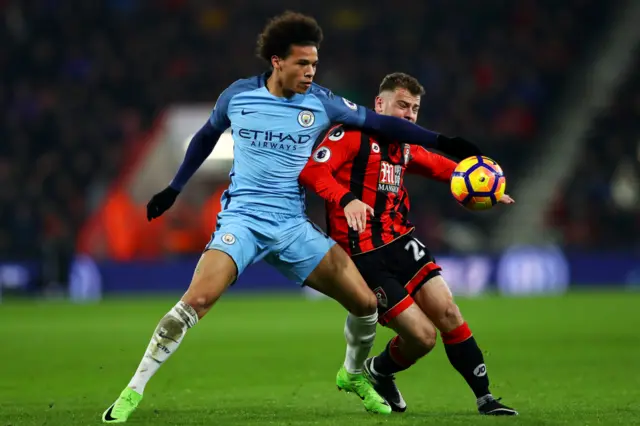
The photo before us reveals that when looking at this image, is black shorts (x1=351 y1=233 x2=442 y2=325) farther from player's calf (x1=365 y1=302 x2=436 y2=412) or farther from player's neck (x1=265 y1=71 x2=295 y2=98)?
player's neck (x1=265 y1=71 x2=295 y2=98)

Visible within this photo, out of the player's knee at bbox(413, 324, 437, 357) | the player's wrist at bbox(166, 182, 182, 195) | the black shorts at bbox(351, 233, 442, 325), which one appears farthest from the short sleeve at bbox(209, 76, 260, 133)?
the player's knee at bbox(413, 324, 437, 357)

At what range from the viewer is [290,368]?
9.97 metres

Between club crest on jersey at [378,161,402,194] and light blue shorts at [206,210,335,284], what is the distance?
2.04ft

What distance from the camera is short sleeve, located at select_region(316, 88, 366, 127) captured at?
6.64 metres

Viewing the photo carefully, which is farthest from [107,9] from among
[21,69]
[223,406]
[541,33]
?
[223,406]

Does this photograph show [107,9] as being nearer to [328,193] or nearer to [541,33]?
[541,33]

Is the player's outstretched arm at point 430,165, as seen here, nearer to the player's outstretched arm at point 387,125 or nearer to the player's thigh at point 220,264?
the player's outstretched arm at point 387,125

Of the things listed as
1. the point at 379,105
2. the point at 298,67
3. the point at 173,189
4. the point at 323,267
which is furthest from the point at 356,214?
the point at 173,189

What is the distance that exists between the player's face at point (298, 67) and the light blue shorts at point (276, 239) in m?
0.78

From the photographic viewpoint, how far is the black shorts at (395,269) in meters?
6.75

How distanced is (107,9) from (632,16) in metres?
12.3

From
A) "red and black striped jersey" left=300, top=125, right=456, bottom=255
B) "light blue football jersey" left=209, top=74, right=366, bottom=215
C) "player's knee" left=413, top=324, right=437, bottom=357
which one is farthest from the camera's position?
"red and black striped jersey" left=300, top=125, right=456, bottom=255

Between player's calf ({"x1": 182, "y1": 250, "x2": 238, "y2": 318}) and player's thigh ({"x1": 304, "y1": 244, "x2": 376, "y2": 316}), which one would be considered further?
player's thigh ({"x1": 304, "y1": 244, "x2": 376, "y2": 316})

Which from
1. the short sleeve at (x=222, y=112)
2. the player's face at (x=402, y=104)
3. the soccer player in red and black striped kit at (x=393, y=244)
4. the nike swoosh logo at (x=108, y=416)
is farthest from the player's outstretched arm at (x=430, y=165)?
the nike swoosh logo at (x=108, y=416)
